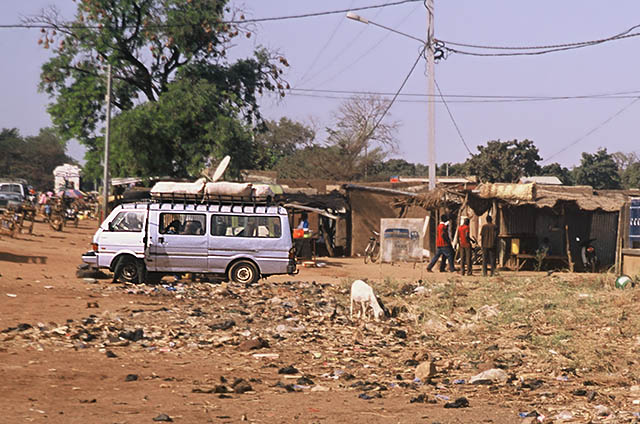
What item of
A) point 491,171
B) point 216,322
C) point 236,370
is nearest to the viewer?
point 236,370

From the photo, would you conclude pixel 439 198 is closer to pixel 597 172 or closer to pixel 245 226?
pixel 245 226

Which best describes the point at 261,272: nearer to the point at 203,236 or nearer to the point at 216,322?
the point at 203,236

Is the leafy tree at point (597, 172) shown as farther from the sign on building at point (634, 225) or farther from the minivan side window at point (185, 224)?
the minivan side window at point (185, 224)

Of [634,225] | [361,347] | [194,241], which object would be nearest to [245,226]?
[194,241]

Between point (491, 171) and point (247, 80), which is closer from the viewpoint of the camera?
point (247, 80)

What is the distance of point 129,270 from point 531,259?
14344 millimetres

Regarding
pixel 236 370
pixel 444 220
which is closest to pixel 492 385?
pixel 236 370

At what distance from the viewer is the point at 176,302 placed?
1583 centimetres

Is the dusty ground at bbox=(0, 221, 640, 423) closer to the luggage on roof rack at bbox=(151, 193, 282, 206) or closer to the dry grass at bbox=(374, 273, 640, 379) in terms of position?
the dry grass at bbox=(374, 273, 640, 379)

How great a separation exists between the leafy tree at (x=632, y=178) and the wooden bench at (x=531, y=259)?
41.1 m

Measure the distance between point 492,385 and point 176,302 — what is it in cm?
812

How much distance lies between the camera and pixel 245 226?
61.9 feet

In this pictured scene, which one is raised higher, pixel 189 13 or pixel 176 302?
pixel 189 13

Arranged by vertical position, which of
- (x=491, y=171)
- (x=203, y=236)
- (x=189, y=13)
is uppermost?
(x=189, y=13)
